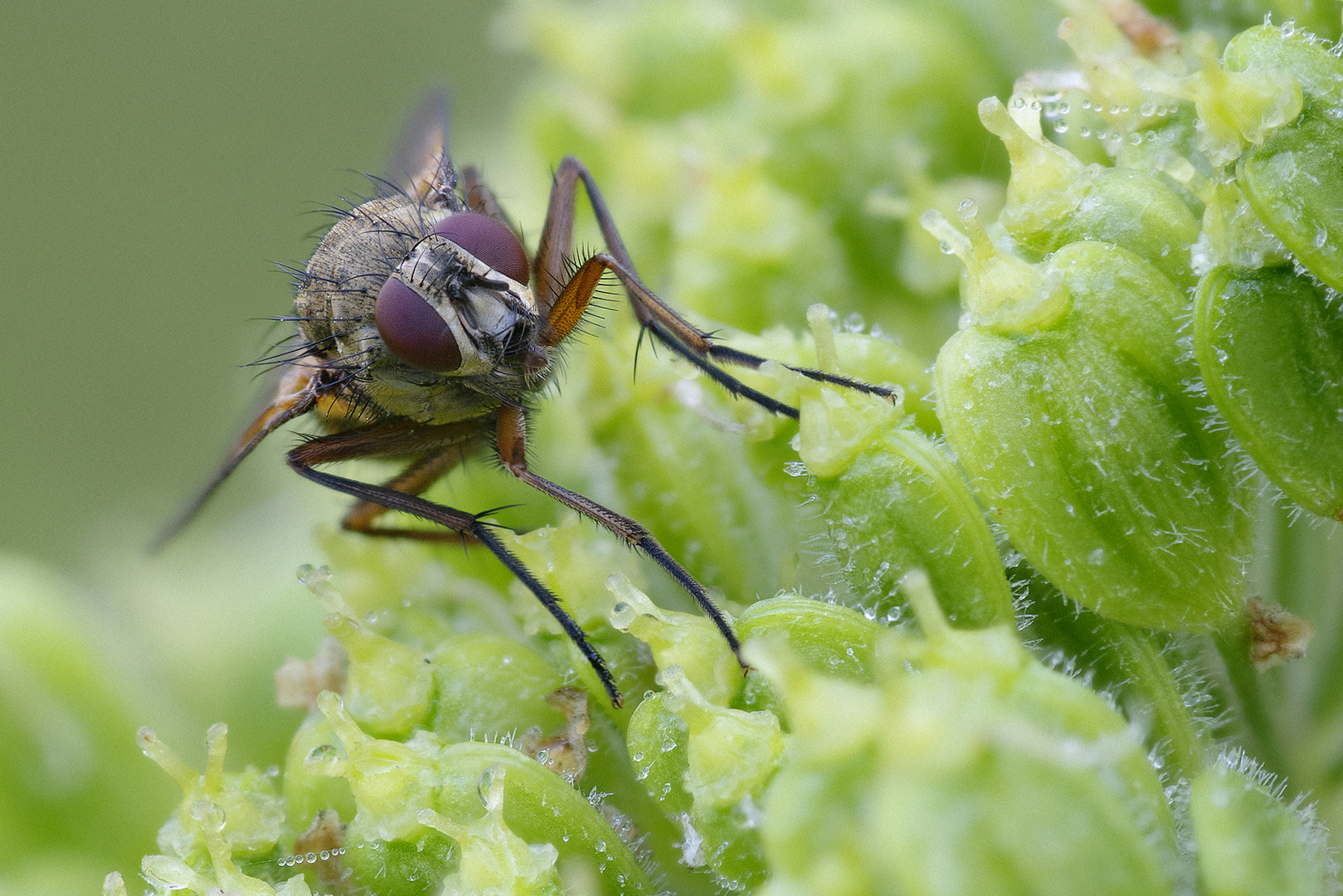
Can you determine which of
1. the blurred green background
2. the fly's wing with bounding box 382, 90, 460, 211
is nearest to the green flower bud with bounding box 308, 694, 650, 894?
the fly's wing with bounding box 382, 90, 460, 211

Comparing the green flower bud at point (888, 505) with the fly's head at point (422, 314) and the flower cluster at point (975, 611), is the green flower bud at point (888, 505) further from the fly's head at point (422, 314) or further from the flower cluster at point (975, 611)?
the fly's head at point (422, 314)

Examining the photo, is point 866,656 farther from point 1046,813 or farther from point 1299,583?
point 1299,583

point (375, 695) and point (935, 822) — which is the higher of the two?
point (935, 822)

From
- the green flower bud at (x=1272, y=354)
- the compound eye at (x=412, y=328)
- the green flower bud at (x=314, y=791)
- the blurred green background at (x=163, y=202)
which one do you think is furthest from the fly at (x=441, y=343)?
the blurred green background at (x=163, y=202)

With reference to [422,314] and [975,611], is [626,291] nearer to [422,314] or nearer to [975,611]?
[422,314]

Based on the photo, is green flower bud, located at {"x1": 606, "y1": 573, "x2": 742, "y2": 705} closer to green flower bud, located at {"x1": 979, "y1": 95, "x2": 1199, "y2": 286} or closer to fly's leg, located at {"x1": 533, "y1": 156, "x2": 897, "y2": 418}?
fly's leg, located at {"x1": 533, "y1": 156, "x2": 897, "y2": 418}

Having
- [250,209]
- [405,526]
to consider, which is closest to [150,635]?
[405,526]
